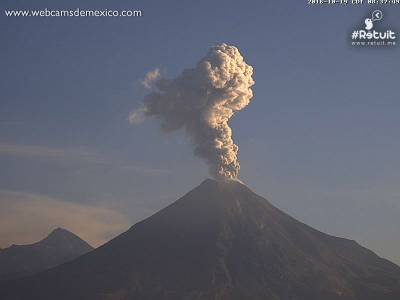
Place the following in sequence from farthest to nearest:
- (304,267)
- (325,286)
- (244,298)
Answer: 1. (304,267)
2. (325,286)
3. (244,298)

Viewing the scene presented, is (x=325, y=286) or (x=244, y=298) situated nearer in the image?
(x=244, y=298)

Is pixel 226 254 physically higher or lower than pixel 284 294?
higher

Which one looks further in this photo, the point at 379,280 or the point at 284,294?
the point at 379,280

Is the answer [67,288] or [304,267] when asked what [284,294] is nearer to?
[304,267]

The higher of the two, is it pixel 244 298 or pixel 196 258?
pixel 196 258

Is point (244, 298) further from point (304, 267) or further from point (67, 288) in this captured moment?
point (67, 288)

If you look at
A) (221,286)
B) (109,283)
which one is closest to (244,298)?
(221,286)

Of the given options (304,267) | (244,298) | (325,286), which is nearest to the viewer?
(244,298)

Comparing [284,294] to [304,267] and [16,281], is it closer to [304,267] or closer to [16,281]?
[304,267]

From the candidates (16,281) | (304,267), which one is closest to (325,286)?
(304,267)
